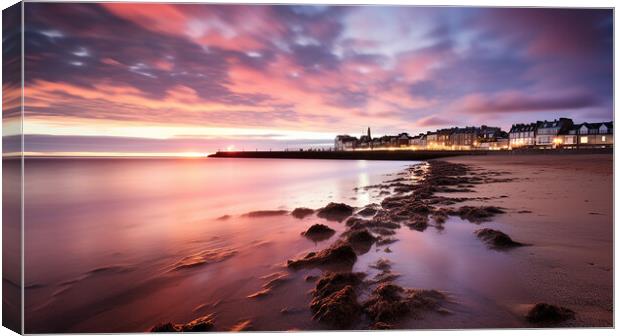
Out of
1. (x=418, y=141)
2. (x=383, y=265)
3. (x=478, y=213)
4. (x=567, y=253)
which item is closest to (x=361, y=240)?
(x=383, y=265)

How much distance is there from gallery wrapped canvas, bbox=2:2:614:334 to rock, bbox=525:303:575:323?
0.04 ft

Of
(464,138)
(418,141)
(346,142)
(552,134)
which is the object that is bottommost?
(552,134)

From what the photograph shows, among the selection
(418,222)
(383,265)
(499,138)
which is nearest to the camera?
(383,265)

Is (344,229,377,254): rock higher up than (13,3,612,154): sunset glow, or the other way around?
(13,3,612,154): sunset glow

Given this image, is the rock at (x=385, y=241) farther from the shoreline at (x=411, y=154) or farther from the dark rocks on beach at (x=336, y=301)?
the shoreline at (x=411, y=154)

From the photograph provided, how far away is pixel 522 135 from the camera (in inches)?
2397

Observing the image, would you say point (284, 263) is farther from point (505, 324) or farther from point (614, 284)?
point (614, 284)

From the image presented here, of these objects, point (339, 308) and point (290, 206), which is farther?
point (290, 206)

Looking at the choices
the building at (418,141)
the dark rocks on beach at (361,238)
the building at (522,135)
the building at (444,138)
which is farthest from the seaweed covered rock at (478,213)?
the building at (418,141)

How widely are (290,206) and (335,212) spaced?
2038 mm

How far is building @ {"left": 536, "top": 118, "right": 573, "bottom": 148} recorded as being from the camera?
4844 centimetres

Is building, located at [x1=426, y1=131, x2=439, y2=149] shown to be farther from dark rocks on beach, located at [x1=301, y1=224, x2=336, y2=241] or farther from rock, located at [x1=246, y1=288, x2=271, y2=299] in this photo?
rock, located at [x1=246, y1=288, x2=271, y2=299]

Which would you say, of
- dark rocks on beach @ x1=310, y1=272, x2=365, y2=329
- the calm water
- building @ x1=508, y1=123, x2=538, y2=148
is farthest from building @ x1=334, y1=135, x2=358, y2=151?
dark rocks on beach @ x1=310, y1=272, x2=365, y2=329

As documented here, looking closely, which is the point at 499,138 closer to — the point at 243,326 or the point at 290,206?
the point at 290,206
